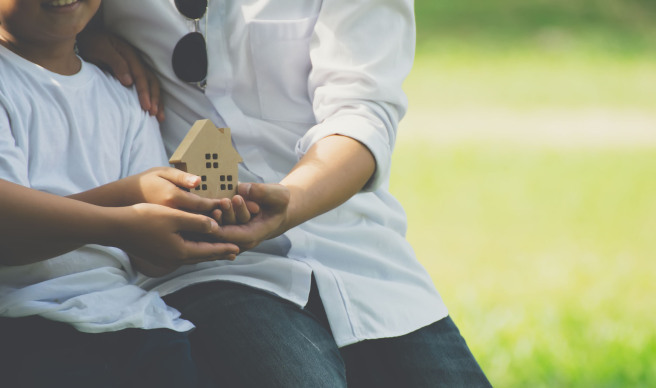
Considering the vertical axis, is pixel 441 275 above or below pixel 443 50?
below

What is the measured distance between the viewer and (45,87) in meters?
1.80

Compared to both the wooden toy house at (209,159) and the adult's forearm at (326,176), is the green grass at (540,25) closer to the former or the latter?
the adult's forearm at (326,176)

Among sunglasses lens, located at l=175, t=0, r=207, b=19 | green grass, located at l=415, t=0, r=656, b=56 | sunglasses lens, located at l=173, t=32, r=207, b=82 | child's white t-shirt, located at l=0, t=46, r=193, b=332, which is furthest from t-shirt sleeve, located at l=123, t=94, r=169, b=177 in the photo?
green grass, located at l=415, t=0, r=656, b=56

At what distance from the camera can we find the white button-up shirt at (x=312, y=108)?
75.5 inches

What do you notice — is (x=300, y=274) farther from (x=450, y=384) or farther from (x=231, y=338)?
(x=450, y=384)

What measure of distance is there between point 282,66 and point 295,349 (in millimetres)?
644

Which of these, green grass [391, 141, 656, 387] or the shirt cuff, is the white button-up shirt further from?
green grass [391, 141, 656, 387]

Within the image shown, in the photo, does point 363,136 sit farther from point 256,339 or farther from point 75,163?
point 75,163

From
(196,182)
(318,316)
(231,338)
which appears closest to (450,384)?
(318,316)

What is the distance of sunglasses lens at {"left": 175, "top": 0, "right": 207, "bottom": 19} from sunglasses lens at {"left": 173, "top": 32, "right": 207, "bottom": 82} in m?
0.05

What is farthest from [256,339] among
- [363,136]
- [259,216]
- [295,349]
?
[363,136]

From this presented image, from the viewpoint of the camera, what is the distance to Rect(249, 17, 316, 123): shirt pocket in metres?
2.01

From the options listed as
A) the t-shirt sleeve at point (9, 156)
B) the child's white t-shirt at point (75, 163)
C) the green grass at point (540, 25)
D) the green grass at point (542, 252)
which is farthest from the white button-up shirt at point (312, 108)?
the green grass at point (540, 25)

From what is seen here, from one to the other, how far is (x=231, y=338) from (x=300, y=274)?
21 centimetres
